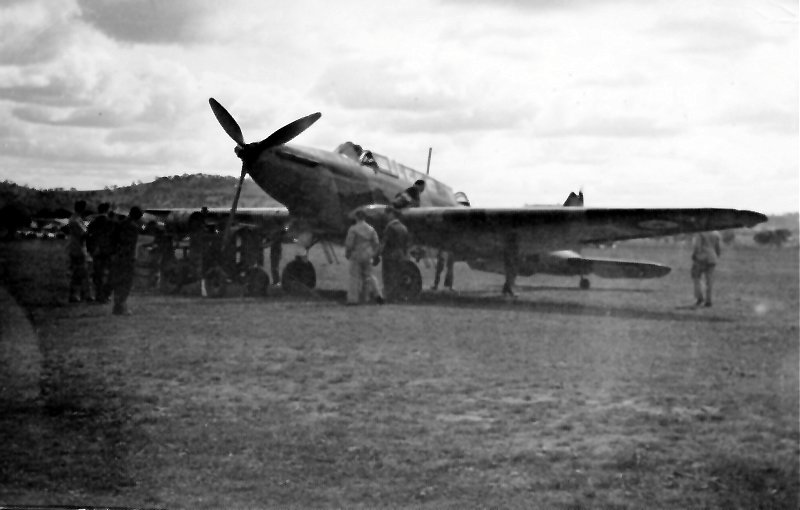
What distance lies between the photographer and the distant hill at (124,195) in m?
5.34

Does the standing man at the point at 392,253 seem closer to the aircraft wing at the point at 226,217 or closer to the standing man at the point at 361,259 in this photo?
the standing man at the point at 361,259

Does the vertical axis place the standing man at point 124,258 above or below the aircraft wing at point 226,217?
below

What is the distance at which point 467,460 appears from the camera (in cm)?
491

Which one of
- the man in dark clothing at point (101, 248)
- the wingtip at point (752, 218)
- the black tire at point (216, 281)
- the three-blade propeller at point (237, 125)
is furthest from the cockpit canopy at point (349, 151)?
the wingtip at point (752, 218)

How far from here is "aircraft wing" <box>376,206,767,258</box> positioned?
12.8 metres

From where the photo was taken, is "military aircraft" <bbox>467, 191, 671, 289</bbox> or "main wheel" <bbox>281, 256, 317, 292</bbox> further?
"military aircraft" <bbox>467, 191, 671, 289</bbox>

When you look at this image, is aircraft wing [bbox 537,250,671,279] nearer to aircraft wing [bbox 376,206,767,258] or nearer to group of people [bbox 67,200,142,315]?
aircraft wing [bbox 376,206,767,258]

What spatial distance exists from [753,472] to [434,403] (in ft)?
7.38

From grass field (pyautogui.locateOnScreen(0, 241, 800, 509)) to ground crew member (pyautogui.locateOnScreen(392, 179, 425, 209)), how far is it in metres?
4.83

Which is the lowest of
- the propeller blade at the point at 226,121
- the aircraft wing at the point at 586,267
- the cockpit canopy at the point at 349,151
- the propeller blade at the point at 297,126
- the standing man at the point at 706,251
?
the aircraft wing at the point at 586,267

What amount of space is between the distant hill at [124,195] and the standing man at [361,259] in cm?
542

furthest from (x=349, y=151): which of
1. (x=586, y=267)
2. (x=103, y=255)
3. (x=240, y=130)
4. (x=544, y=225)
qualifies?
(x=586, y=267)

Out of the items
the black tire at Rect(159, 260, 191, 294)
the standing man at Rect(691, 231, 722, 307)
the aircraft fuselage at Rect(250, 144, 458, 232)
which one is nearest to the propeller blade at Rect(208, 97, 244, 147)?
the black tire at Rect(159, 260, 191, 294)

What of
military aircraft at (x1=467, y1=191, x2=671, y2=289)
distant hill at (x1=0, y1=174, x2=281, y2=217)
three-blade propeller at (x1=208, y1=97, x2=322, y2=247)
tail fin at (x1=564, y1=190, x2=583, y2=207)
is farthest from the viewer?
military aircraft at (x1=467, y1=191, x2=671, y2=289)
